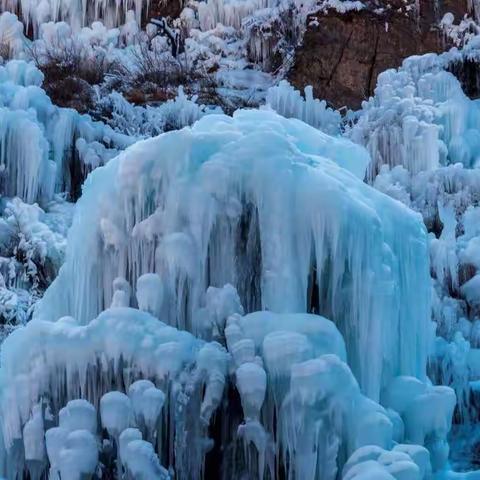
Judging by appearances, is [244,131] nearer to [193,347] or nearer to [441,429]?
[193,347]

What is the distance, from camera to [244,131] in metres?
6.47

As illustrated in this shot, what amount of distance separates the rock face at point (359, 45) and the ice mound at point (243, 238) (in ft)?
26.6

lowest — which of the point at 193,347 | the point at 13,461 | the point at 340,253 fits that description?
the point at 13,461

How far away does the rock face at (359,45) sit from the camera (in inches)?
561

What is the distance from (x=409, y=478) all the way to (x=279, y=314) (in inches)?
43.2

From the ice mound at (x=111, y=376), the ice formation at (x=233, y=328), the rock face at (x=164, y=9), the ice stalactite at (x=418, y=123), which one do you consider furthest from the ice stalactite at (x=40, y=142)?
the ice mound at (x=111, y=376)

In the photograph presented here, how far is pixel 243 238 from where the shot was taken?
610 centimetres

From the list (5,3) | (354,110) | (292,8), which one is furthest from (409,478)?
(5,3)

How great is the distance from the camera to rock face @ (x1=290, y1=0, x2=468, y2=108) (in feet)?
46.8

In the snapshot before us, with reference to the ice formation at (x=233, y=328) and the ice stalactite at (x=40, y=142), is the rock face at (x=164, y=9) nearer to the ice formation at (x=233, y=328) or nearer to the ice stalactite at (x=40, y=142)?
the ice stalactite at (x=40, y=142)

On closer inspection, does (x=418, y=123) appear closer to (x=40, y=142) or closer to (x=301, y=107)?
(x=301, y=107)

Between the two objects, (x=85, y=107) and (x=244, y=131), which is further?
(x=85, y=107)

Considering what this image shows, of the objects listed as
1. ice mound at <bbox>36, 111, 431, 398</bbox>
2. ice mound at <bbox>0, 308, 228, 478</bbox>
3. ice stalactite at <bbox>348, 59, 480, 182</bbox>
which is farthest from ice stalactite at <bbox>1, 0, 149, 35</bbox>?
ice mound at <bbox>0, 308, 228, 478</bbox>

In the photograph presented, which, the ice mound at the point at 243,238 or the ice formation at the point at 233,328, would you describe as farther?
the ice mound at the point at 243,238
